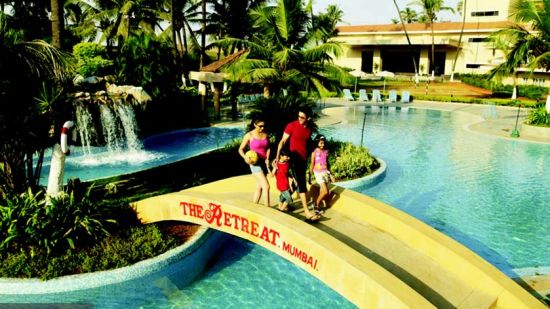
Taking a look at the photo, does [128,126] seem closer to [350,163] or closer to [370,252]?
[350,163]

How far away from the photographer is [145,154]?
17875 millimetres

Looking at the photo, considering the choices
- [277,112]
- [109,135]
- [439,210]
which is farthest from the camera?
[109,135]

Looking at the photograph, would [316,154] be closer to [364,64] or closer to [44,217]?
[44,217]

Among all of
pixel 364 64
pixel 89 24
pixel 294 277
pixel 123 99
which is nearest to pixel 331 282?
pixel 294 277

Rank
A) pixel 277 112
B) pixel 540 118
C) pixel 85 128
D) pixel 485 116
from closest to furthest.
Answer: pixel 277 112 < pixel 85 128 < pixel 540 118 < pixel 485 116

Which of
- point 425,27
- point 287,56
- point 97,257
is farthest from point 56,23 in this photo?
point 425,27

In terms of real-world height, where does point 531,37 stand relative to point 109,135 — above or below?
above

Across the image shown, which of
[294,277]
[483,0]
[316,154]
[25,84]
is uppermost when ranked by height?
[483,0]

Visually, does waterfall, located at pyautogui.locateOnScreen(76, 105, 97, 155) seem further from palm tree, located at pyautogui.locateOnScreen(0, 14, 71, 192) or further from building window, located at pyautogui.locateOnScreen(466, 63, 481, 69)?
building window, located at pyautogui.locateOnScreen(466, 63, 481, 69)

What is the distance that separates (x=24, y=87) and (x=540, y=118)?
23.0 metres

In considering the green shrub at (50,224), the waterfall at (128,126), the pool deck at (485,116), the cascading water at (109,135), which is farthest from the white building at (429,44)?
the green shrub at (50,224)

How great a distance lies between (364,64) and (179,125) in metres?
43.2

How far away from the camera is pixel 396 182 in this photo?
14.1 metres

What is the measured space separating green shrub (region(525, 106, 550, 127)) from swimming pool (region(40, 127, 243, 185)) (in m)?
15.1
